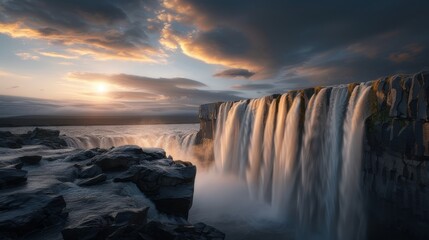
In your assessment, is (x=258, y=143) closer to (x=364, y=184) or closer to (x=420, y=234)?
(x=364, y=184)

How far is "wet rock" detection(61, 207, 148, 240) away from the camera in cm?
608

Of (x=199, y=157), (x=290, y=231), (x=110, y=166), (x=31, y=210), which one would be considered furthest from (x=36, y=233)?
(x=199, y=157)

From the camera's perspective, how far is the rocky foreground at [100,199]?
6.58 meters

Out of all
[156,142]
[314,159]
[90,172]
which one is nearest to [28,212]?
[90,172]

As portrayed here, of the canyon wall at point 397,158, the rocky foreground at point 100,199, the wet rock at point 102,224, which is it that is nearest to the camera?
the wet rock at point 102,224

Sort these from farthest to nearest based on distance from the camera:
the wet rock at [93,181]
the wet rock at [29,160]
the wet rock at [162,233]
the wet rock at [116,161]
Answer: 1. the wet rock at [29,160]
2. the wet rock at [116,161]
3. the wet rock at [93,181]
4. the wet rock at [162,233]

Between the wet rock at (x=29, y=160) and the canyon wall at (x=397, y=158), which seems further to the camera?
the wet rock at (x=29, y=160)

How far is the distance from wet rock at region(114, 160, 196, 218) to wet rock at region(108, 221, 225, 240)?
209cm

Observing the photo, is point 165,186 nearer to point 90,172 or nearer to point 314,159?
point 90,172

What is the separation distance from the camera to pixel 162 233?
23.1 feet

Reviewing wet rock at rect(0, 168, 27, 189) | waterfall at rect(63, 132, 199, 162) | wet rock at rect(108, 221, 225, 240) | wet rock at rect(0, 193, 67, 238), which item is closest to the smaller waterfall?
waterfall at rect(63, 132, 199, 162)

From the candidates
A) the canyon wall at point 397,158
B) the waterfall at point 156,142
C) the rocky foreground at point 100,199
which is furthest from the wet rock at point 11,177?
the waterfall at point 156,142

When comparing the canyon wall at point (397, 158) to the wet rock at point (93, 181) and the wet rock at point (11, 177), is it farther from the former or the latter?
the wet rock at point (11, 177)

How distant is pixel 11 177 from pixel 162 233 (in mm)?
6830
